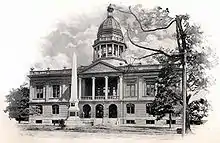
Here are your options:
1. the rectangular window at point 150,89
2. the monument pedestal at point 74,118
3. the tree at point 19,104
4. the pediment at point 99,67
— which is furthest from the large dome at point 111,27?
the tree at point 19,104

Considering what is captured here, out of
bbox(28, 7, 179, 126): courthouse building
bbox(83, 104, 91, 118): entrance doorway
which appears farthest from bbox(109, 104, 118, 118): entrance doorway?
bbox(83, 104, 91, 118): entrance doorway

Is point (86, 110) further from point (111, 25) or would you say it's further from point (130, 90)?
point (111, 25)

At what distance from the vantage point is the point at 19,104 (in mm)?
2723

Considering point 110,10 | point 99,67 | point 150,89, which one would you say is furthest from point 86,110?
point 110,10

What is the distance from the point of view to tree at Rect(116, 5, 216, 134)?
2.36m

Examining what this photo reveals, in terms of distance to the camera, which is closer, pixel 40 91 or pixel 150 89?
pixel 150 89

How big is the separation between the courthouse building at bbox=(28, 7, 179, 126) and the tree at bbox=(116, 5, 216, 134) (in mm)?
44

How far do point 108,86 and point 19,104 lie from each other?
0.51m

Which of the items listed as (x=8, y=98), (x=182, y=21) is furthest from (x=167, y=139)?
(x=8, y=98)

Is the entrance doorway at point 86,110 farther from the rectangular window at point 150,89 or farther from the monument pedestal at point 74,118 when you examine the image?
the rectangular window at point 150,89

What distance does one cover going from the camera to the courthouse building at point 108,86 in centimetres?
248

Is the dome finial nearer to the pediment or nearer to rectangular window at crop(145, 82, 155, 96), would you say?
the pediment

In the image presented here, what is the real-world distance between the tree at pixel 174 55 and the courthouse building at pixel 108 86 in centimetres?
4

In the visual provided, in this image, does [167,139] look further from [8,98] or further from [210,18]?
[8,98]
